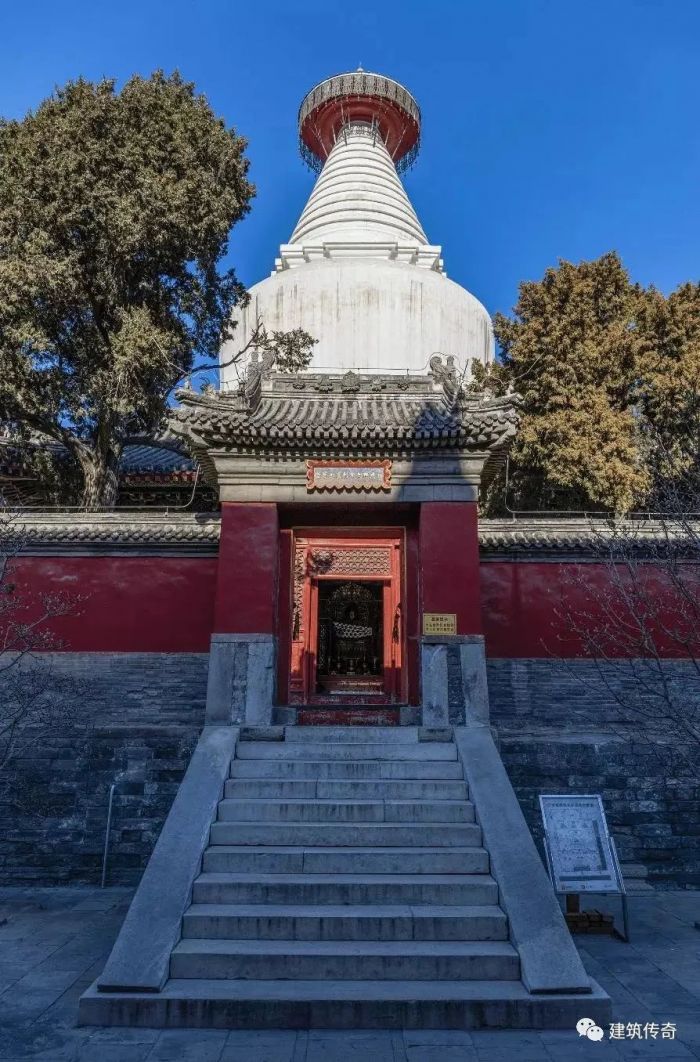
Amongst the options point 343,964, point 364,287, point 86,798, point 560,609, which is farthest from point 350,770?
point 364,287

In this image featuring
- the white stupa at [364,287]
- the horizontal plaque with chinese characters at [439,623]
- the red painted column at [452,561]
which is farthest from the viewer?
the white stupa at [364,287]

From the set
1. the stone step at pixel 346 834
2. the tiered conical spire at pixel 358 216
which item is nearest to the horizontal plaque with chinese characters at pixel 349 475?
the stone step at pixel 346 834

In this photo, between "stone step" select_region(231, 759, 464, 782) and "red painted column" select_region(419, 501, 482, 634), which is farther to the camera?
"red painted column" select_region(419, 501, 482, 634)

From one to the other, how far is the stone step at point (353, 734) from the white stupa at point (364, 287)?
12.7m

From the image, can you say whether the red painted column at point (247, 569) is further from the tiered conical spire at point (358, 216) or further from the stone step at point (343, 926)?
the tiered conical spire at point (358, 216)

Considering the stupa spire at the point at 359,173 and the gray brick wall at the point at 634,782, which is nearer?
the gray brick wall at the point at 634,782

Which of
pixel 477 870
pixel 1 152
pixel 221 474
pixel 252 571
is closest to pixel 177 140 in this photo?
pixel 1 152

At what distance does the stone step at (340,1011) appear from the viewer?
206 inches

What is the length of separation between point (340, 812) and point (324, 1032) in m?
2.55

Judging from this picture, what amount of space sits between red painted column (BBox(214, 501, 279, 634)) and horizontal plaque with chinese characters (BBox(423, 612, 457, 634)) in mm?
2124

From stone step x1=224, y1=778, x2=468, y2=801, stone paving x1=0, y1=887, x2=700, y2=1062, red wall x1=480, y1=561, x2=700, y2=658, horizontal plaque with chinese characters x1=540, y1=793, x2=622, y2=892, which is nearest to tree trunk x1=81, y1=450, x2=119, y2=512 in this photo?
red wall x1=480, y1=561, x2=700, y2=658

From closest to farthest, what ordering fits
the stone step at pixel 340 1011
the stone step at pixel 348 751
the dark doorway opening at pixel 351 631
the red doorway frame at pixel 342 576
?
the stone step at pixel 340 1011, the stone step at pixel 348 751, the red doorway frame at pixel 342 576, the dark doorway opening at pixel 351 631

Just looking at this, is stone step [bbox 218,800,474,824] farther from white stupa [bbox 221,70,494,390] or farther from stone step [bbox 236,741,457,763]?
white stupa [bbox 221,70,494,390]

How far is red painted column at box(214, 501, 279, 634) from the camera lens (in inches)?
393
